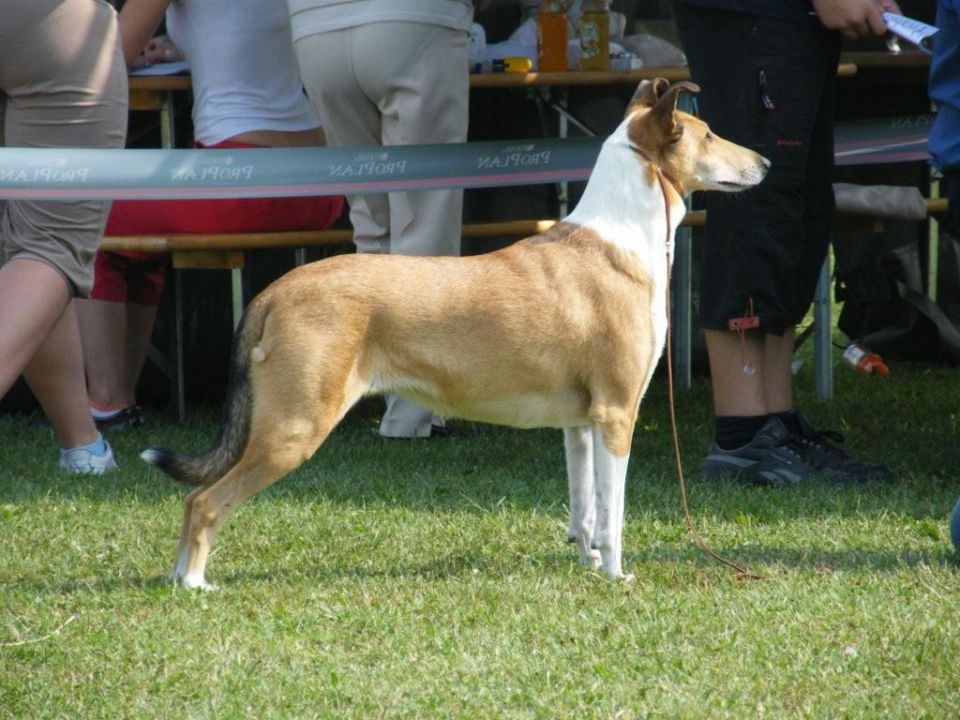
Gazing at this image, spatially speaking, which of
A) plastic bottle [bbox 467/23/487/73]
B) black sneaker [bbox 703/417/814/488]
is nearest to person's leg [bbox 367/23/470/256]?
plastic bottle [bbox 467/23/487/73]

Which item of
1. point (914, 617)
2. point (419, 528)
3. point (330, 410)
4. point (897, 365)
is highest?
point (330, 410)

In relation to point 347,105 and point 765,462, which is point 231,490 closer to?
point 765,462

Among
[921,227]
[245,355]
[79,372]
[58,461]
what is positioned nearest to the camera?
[245,355]

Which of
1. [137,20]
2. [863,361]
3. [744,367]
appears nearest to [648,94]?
[744,367]

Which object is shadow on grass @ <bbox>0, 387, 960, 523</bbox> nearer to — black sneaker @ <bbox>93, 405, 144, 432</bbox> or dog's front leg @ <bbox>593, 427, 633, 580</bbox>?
black sneaker @ <bbox>93, 405, 144, 432</bbox>

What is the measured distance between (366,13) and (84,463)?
6.62 ft

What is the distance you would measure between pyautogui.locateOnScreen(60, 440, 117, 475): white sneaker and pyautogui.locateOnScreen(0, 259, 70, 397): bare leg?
81cm

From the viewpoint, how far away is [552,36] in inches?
277

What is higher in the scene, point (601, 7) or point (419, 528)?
point (601, 7)

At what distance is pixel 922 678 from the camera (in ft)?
10.9

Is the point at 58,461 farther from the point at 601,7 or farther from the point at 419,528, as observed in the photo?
the point at 601,7

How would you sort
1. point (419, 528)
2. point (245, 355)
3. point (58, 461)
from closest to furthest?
point (245, 355) < point (419, 528) < point (58, 461)

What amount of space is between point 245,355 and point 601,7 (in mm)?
3653

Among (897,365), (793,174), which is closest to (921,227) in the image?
(897,365)
